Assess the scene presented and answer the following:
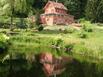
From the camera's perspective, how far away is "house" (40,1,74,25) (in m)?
97.3

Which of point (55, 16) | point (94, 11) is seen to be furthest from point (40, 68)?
point (94, 11)

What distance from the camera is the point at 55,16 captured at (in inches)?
3875

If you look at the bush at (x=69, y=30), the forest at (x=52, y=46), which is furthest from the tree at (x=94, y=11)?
the bush at (x=69, y=30)

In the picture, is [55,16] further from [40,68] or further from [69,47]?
[40,68]

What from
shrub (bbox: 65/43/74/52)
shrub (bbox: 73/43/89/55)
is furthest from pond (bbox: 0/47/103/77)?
shrub (bbox: 65/43/74/52)

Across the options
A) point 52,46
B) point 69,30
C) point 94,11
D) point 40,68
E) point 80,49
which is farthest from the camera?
point 94,11

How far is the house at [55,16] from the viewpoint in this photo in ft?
319

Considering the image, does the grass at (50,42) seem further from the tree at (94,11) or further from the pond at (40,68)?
the tree at (94,11)

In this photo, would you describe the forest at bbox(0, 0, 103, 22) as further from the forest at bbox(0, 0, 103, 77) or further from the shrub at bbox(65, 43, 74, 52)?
the shrub at bbox(65, 43, 74, 52)

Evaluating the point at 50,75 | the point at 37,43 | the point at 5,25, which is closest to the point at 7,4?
the point at 5,25

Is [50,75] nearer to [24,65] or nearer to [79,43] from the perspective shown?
[24,65]

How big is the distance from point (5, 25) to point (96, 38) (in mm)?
30207

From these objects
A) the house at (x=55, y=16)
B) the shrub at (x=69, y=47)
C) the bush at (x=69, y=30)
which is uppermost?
the house at (x=55, y=16)

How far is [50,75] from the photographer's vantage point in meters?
36.4
